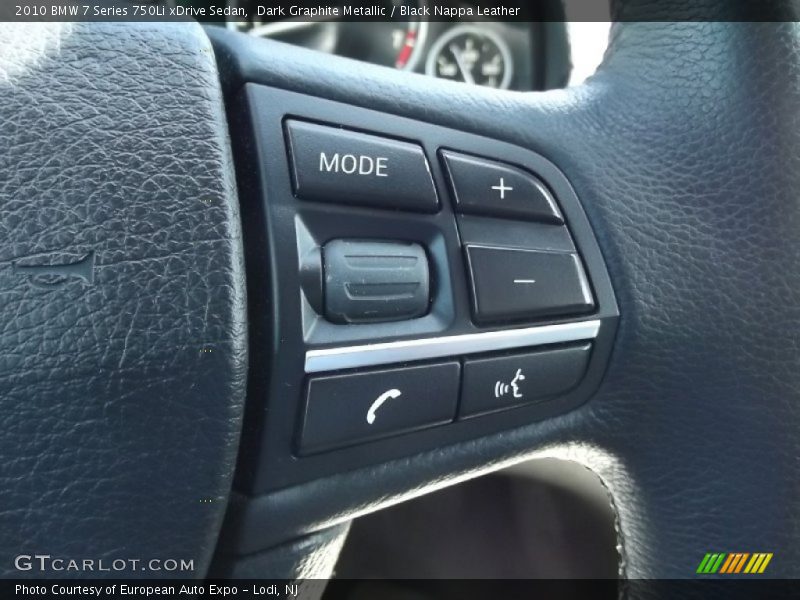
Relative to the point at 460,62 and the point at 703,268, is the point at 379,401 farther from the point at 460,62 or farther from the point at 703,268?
the point at 460,62

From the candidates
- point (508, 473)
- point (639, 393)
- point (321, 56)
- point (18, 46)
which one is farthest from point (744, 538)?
point (18, 46)

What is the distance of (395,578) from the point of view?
38.1 inches

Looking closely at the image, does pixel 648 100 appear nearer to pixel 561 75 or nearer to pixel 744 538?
pixel 744 538

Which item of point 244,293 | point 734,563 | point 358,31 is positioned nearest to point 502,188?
point 244,293

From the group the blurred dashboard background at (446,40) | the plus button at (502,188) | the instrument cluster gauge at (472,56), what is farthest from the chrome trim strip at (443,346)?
the instrument cluster gauge at (472,56)

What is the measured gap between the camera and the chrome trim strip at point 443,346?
53cm

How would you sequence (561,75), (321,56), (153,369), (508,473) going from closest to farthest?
(153,369), (321,56), (508,473), (561,75)

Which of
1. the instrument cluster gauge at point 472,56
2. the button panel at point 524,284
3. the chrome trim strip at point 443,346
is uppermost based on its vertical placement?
the instrument cluster gauge at point 472,56

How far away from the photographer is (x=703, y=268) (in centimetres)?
66

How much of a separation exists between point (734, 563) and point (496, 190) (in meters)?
0.38

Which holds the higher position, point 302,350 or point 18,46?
point 18,46

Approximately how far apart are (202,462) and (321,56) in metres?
0.30

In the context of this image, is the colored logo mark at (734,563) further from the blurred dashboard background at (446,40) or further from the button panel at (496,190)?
the blurred dashboard background at (446,40)

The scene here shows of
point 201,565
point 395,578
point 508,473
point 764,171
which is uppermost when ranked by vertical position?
point 764,171
